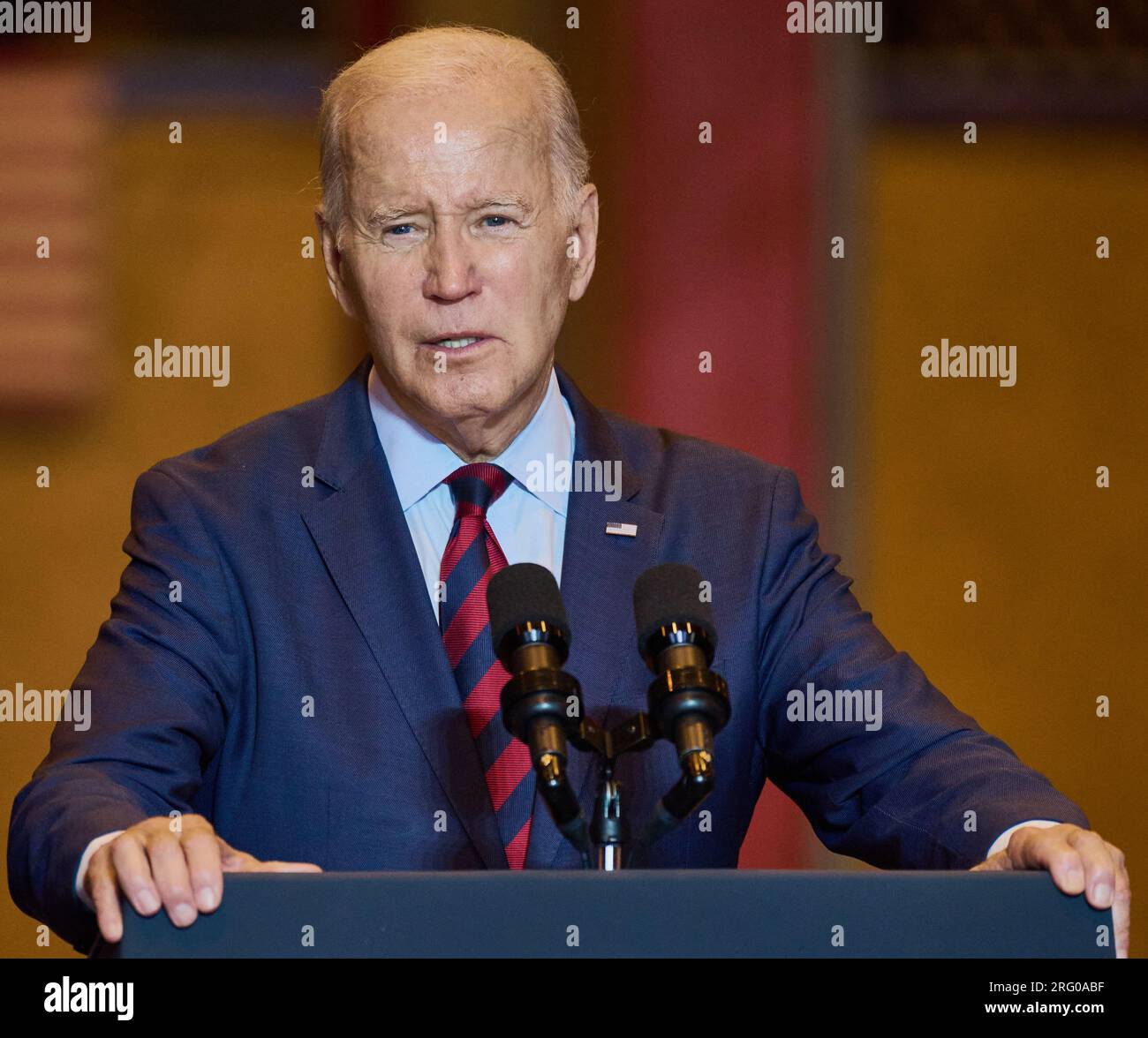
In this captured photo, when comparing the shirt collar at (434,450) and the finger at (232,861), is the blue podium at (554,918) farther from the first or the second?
the shirt collar at (434,450)

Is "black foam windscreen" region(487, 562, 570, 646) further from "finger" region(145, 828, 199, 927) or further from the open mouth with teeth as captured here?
the open mouth with teeth

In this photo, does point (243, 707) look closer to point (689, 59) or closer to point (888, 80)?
point (689, 59)

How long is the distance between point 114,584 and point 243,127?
41.3 inches

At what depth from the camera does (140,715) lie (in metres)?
1.55

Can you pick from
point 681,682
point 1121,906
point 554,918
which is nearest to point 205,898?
point 554,918

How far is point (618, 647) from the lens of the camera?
5.65 ft

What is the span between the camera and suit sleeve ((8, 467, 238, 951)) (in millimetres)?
1364

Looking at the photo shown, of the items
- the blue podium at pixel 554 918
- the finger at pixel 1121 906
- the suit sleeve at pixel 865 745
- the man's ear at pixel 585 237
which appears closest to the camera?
the blue podium at pixel 554 918

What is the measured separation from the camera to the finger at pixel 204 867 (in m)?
1.06

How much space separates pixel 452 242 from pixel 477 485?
26 cm

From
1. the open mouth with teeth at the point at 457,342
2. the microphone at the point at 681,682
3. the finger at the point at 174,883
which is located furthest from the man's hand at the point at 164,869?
the open mouth with teeth at the point at 457,342

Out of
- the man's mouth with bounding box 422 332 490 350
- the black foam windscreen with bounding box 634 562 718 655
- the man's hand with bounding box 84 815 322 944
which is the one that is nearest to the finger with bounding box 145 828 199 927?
the man's hand with bounding box 84 815 322 944

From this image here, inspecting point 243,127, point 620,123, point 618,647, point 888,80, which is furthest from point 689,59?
point 618,647

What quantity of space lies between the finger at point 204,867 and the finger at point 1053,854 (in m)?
0.55
